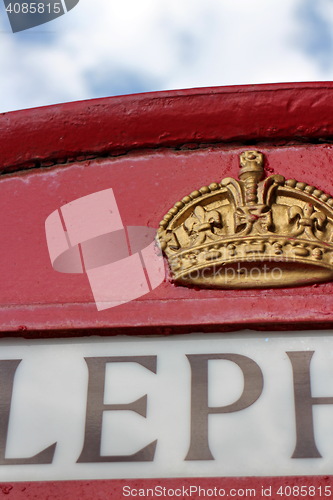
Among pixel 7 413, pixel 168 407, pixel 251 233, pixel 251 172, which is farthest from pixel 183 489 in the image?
pixel 251 172

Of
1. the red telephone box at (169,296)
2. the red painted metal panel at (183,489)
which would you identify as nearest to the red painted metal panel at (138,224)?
the red telephone box at (169,296)

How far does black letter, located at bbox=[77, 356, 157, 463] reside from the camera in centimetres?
117

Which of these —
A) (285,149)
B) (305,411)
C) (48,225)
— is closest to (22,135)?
(48,225)

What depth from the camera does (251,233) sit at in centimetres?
127

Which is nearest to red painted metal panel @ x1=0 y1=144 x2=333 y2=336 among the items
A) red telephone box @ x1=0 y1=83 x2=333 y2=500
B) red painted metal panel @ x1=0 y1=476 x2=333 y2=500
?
red telephone box @ x1=0 y1=83 x2=333 y2=500

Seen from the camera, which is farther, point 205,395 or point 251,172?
point 251,172

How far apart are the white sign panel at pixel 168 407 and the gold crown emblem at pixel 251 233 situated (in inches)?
3.9

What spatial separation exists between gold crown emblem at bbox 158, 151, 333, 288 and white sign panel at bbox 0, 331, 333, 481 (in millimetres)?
100

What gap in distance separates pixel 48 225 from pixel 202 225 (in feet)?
0.92

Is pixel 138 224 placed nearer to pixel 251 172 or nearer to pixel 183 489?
pixel 251 172

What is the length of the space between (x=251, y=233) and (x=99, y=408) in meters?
0.37

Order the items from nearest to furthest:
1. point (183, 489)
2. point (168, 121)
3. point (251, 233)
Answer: point (183, 489)
point (251, 233)
point (168, 121)

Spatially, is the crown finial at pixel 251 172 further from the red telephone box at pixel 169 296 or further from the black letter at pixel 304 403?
the black letter at pixel 304 403

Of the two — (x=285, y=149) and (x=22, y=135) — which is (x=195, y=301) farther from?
(x=22, y=135)
